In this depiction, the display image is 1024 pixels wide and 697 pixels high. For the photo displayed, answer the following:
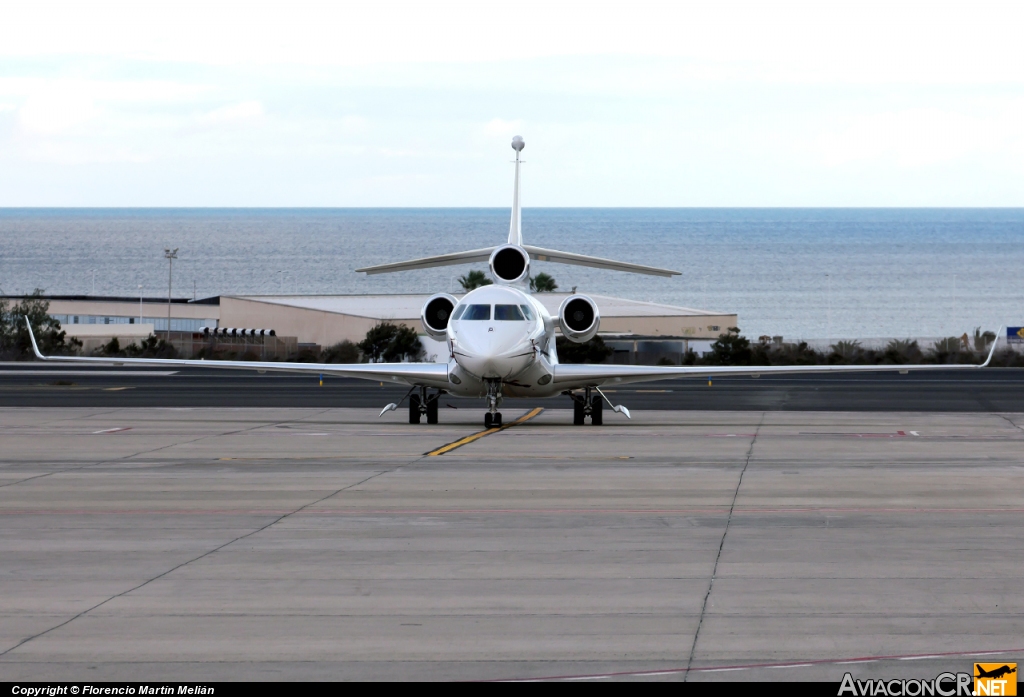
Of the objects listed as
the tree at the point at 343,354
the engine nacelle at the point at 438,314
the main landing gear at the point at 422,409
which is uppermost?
the engine nacelle at the point at 438,314

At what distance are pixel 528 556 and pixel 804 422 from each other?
64.7ft

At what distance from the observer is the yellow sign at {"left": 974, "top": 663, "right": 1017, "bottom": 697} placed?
279 inches

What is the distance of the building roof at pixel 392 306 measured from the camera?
82000 millimetres

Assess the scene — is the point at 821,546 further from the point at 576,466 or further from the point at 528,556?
the point at 576,466

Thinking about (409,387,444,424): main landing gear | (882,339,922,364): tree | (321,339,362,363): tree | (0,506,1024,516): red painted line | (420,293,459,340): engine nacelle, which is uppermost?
(420,293,459,340): engine nacelle

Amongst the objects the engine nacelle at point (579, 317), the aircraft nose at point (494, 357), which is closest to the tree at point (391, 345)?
the engine nacelle at point (579, 317)

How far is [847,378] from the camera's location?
5375 cm

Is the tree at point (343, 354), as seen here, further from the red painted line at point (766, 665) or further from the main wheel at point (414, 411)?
the red painted line at point (766, 665)

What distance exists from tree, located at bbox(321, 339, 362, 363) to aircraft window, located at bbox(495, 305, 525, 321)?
138ft

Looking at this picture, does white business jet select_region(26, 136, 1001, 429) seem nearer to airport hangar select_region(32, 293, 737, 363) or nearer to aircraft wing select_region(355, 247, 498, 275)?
aircraft wing select_region(355, 247, 498, 275)

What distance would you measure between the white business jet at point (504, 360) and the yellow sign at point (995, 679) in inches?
738

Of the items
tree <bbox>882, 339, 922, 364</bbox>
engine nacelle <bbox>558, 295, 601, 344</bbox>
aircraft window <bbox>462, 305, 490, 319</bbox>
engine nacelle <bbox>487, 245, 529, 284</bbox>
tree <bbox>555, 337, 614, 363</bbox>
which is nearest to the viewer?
aircraft window <bbox>462, 305, 490, 319</bbox>

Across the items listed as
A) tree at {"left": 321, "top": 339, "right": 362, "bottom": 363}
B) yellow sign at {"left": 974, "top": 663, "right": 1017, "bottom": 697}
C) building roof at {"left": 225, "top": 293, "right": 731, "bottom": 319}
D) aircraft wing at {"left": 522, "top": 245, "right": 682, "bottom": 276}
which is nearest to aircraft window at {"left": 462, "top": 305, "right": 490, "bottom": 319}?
aircraft wing at {"left": 522, "top": 245, "right": 682, "bottom": 276}

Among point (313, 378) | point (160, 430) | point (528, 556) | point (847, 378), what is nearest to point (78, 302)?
point (313, 378)
